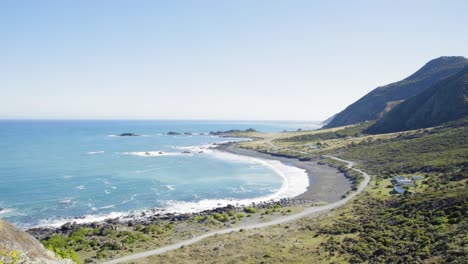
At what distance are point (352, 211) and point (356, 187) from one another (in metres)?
21.2

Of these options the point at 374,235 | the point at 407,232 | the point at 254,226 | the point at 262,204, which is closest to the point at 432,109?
the point at 262,204

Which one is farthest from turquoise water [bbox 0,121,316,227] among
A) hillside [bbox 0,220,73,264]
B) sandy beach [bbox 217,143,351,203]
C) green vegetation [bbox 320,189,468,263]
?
hillside [bbox 0,220,73,264]

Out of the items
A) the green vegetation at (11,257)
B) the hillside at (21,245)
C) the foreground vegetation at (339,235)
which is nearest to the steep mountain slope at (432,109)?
the foreground vegetation at (339,235)

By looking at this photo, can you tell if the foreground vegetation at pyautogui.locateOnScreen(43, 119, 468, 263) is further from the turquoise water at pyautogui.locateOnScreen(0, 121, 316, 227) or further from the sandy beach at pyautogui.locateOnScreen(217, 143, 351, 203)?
the turquoise water at pyautogui.locateOnScreen(0, 121, 316, 227)

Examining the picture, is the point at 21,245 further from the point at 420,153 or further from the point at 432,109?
the point at 432,109

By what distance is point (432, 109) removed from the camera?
157 m

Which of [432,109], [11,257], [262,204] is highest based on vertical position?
[432,109]

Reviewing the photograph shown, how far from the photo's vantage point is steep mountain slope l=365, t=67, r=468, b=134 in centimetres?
14762

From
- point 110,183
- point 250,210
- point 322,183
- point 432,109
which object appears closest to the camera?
point 250,210

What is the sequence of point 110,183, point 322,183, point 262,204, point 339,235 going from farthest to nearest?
point 110,183
point 322,183
point 262,204
point 339,235

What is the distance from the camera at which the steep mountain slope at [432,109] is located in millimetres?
147625

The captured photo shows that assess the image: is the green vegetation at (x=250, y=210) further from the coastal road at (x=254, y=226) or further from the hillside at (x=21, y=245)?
the hillside at (x=21, y=245)

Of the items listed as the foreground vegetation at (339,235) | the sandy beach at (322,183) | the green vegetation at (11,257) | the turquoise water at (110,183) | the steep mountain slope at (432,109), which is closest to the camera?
the green vegetation at (11,257)

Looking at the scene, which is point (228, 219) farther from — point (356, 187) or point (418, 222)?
point (356, 187)
